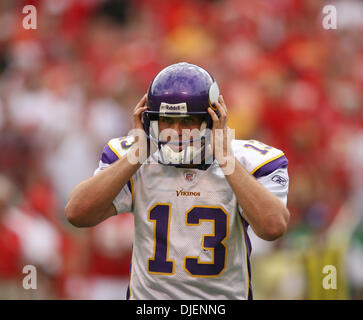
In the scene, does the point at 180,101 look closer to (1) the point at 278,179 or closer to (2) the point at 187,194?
(2) the point at 187,194

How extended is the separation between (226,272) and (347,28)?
24.6ft

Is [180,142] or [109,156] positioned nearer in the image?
[180,142]

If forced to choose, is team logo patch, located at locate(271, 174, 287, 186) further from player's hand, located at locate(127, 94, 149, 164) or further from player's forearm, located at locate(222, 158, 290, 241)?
player's hand, located at locate(127, 94, 149, 164)

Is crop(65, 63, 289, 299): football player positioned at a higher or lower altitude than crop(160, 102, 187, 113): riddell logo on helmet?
lower

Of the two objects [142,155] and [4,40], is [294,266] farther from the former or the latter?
[4,40]

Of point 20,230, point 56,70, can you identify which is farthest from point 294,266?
point 56,70

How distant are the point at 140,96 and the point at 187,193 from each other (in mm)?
4437

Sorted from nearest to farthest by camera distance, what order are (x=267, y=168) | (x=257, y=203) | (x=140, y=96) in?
1. (x=257, y=203)
2. (x=267, y=168)
3. (x=140, y=96)

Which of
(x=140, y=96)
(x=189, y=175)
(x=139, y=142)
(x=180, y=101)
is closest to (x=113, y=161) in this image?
(x=139, y=142)

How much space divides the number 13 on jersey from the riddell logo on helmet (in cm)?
50

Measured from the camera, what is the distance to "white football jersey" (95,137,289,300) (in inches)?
139

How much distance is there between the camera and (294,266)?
6.32m

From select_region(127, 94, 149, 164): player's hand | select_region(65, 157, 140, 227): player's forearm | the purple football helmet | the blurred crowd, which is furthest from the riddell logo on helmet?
the blurred crowd

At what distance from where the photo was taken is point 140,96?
790 centimetres
